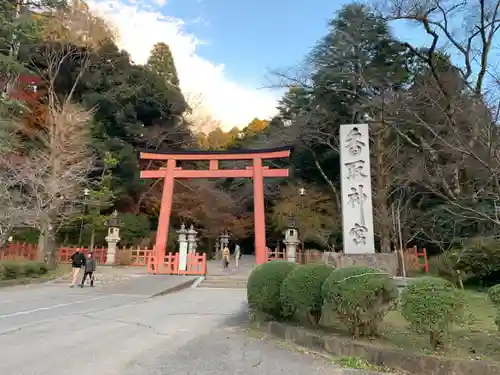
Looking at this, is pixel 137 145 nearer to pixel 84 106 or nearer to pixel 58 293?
pixel 84 106

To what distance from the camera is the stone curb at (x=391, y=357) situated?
3.76m

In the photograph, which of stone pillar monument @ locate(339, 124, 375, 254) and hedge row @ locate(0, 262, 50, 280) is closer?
stone pillar monument @ locate(339, 124, 375, 254)

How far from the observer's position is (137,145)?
30.4 meters

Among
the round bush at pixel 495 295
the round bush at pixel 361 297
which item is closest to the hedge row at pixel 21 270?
the round bush at pixel 361 297

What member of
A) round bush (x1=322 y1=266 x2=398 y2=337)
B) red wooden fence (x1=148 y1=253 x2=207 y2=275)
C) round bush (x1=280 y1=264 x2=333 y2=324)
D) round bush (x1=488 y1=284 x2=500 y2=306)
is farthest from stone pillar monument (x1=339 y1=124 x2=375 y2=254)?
red wooden fence (x1=148 y1=253 x2=207 y2=275)

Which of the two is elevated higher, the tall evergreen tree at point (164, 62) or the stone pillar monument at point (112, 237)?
the tall evergreen tree at point (164, 62)

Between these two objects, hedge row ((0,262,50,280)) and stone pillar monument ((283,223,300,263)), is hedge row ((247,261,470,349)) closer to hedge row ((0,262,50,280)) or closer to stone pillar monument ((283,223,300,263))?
hedge row ((0,262,50,280))

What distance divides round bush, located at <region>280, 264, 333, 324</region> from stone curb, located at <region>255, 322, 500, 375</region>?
31cm

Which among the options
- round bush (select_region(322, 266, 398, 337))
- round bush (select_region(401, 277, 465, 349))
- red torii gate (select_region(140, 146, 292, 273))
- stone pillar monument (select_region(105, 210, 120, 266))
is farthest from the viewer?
stone pillar monument (select_region(105, 210, 120, 266))

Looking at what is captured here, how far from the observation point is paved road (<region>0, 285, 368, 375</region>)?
4367mm

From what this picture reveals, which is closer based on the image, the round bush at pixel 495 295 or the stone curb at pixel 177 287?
the round bush at pixel 495 295

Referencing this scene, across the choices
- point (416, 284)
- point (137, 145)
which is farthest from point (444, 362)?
point (137, 145)

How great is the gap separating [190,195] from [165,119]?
6.82 meters

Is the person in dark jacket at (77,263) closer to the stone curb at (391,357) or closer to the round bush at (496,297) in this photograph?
the stone curb at (391,357)
